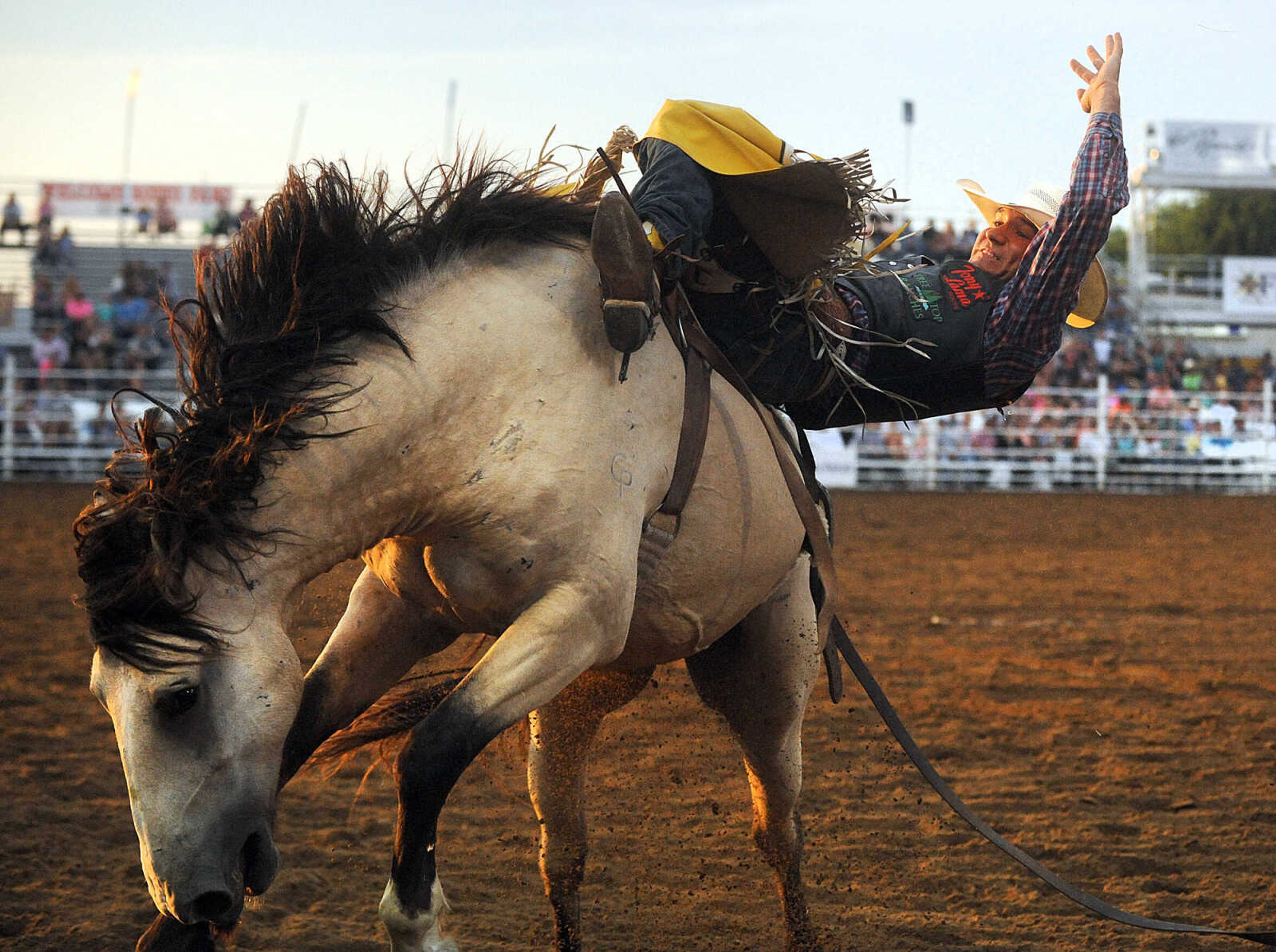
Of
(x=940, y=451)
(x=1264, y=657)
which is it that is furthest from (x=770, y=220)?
(x=940, y=451)

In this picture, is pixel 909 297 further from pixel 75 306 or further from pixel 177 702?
pixel 75 306

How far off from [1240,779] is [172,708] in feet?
13.7

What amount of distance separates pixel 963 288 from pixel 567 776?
1.53 meters

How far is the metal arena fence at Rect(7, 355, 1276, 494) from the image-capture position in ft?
57.2

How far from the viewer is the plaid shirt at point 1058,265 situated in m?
2.79

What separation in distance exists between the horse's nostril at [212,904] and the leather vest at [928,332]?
1.68 m

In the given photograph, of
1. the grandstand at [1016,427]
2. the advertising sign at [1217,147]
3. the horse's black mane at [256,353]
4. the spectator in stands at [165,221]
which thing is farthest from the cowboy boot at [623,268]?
the advertising sign at [1217,147]

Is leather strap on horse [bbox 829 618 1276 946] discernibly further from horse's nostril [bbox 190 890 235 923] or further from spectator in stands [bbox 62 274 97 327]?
spectator in stands [bbox 62 274 97 327]

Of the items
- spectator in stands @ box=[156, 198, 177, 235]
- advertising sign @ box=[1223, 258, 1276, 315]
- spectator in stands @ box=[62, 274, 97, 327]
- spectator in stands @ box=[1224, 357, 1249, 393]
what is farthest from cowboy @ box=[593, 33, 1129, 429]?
advertising sign @ box=[1223, 258, 1276, 315]

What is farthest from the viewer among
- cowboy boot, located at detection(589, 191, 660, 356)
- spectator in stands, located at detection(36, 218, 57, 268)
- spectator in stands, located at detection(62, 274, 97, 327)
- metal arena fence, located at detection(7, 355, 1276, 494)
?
spectator in stands, located at detection(36, 218, 57, 268)

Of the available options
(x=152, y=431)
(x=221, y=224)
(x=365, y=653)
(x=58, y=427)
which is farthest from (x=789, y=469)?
(x=221, y=224)

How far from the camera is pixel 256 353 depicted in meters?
2.39

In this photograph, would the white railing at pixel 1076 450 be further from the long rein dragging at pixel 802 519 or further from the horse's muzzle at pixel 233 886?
the horse's muzzle at pixel 233 886

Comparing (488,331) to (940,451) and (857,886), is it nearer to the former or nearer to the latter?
(857,886)
